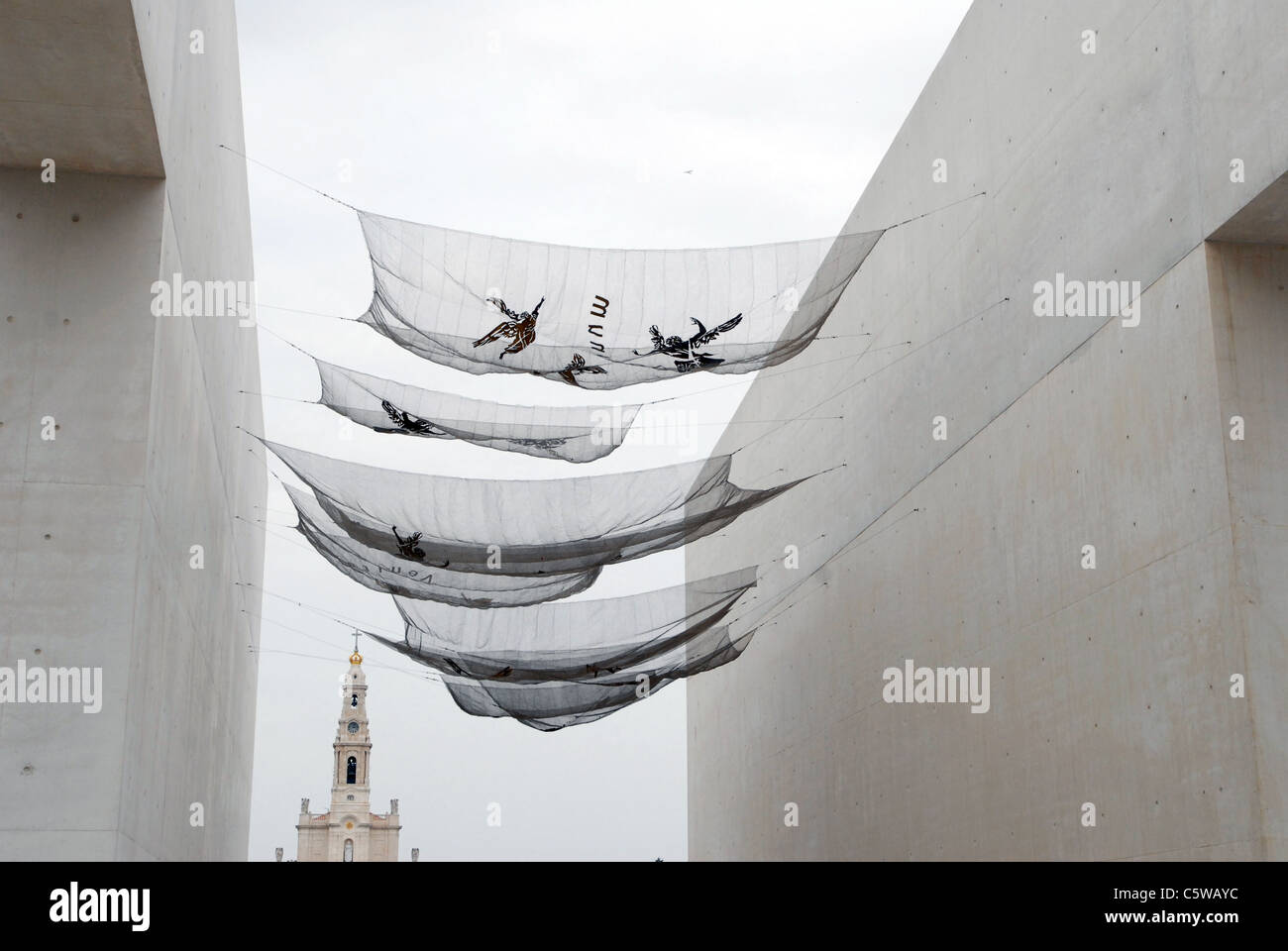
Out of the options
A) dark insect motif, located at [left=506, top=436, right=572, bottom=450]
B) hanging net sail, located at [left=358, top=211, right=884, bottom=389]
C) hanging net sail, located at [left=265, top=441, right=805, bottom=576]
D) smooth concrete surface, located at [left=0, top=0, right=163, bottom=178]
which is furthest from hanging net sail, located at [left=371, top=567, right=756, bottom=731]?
smooth concrete surface, located at [left=0, top=0, right=163, bottom=178]

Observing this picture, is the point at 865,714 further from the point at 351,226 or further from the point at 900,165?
the point at 351,226

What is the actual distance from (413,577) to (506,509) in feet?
3.20

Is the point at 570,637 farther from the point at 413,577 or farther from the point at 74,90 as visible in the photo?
the point at 74,90

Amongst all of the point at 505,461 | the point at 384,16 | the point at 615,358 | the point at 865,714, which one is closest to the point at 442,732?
the point at 505,461

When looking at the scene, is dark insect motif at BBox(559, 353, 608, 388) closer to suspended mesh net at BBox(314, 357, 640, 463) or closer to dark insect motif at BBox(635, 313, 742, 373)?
dark insect motif at BBox(635, 313, 742, 373)

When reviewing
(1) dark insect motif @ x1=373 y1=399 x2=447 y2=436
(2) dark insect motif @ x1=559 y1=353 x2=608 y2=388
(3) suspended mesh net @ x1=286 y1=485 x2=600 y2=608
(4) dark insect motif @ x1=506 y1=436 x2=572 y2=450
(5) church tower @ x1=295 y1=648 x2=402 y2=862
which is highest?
(2) dark insect motif @ x1=559 y1=353 x2=608 y2=388

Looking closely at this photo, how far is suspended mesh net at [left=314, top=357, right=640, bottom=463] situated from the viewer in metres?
7.32

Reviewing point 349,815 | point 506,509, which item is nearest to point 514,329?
point 506,509

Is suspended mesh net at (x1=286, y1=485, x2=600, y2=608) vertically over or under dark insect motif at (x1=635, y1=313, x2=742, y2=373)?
under

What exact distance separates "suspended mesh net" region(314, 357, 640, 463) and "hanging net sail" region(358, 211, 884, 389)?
431mm
